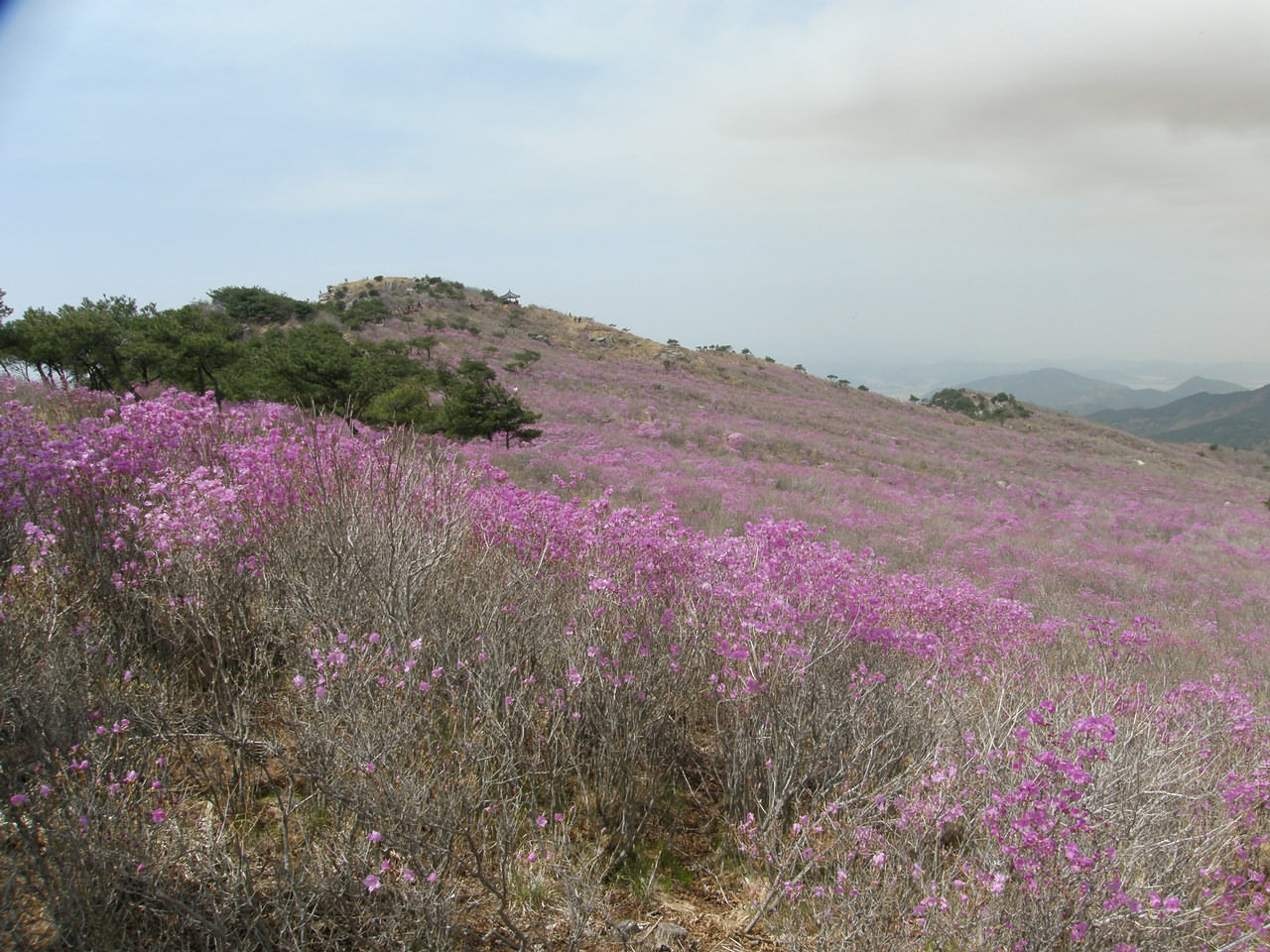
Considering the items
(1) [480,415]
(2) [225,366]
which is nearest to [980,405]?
(1) [480,415]

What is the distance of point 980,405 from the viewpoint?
5831cm

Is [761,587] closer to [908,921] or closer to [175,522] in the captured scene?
[908,921]

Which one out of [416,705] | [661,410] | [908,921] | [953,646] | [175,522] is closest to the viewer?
[908,921]

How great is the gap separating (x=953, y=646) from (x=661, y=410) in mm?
25659

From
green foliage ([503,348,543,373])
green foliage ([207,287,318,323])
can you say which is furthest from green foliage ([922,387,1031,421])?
green foliage ([207,287,318,323])

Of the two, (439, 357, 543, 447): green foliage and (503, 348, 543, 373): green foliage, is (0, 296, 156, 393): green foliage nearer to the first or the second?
(439, 357, 543, 447): green foliage

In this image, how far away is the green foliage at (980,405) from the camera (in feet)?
176

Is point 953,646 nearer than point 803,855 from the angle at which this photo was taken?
No

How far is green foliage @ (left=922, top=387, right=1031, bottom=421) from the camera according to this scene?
5378 centimetres

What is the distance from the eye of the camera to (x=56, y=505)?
4035mm

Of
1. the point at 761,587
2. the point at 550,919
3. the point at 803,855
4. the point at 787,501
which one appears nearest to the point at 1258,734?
the point at 761,587

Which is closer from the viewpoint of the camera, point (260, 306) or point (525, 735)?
point (525, 735)

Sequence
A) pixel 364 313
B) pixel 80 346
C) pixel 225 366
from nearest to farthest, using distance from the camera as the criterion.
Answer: pixel 80 346 → pixel 225 366 → pixel 364 313

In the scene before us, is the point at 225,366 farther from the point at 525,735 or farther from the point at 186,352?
the point at 525,735
